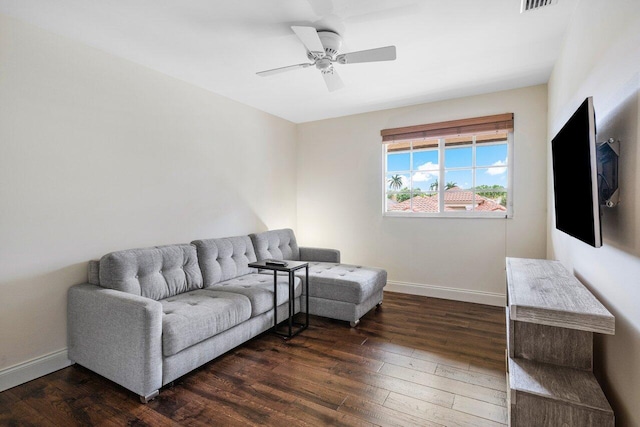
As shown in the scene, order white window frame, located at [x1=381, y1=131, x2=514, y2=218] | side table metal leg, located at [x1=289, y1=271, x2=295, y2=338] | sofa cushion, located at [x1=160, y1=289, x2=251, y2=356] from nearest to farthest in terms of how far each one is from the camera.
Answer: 1. sofa cushion, located at [x1=160, y1=289, x2=251, y2=356]
2. side table metal leg, located at [x1=289, y1=271, x2=295, y2=338]
3. white window frame, located at [x1=381, y1=131, x2=514, y2=218]

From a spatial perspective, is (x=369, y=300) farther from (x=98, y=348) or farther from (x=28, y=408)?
(x=28, y=408)

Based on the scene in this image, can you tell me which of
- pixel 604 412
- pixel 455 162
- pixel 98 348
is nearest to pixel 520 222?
pixel 455 162

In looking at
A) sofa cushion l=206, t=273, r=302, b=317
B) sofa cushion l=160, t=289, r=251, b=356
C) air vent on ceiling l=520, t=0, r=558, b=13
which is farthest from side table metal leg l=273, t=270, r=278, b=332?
air vent on ceiling l=520, t=0, r=558, b=13

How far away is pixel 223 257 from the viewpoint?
3326mm

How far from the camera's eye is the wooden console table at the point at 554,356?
47.6 inches

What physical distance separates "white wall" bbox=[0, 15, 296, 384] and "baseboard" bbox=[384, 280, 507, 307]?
2553 mm

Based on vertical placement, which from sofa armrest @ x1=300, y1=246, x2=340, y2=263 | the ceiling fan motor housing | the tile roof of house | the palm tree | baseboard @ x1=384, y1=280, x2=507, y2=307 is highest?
the ceiling fan motor housing

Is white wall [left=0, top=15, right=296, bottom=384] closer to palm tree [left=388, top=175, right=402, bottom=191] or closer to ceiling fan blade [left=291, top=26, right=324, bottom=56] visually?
ceiling fan blade [left=291, top=26, right=324, bottom=56]

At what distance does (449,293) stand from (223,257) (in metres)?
2.84

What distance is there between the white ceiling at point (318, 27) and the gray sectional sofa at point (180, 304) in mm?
1720

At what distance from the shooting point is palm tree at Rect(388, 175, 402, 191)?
442 cm

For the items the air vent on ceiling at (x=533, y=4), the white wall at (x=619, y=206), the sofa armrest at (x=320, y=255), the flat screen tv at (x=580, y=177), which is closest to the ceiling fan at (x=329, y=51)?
the air vent on ceiling at (x=533, y=4)

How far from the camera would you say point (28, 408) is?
1901mm

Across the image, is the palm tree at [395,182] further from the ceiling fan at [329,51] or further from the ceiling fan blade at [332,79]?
the ceiling fan at [329,51]
